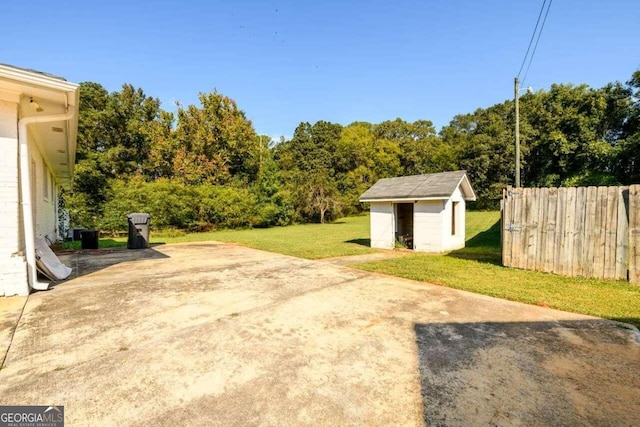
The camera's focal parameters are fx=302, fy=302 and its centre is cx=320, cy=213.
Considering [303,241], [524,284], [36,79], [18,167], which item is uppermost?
[36,79]

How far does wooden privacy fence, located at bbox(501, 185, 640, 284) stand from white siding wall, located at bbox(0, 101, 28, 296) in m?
9.91

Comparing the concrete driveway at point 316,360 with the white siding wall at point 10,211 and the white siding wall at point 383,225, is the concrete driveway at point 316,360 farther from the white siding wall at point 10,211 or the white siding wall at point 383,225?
the white siding wall at point 383,225

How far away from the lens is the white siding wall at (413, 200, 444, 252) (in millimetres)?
10516

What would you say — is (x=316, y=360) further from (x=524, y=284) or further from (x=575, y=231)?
(x=575, y=231)

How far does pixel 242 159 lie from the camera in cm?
3275

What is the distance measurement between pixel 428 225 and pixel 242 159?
2592 cm

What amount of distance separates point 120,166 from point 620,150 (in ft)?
137

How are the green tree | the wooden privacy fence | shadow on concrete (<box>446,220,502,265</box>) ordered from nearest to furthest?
the wooden privacy fence → shadow on concrete (<box>446,220,502,265</box>) → the green tree

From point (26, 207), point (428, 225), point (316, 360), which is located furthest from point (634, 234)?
point (26, 207)

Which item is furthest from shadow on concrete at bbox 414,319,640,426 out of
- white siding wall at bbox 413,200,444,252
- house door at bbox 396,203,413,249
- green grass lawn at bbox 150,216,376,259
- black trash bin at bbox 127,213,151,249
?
black trash bin at bbox 127,213,151,249

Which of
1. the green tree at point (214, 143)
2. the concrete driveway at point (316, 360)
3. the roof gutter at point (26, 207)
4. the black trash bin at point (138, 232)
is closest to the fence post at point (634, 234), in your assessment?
the concrete driveway at point (316, 360)

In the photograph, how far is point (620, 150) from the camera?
2236cm

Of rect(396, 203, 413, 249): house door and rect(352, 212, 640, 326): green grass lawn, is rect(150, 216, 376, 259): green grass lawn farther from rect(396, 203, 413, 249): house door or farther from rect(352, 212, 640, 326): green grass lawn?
rect(352, 212, 640, 326): green grass lawn

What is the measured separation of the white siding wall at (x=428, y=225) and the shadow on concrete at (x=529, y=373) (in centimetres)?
666
